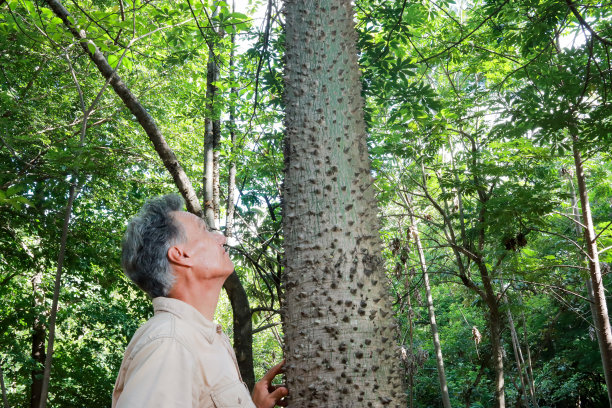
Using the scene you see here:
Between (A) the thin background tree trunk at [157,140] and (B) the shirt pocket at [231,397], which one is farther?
(A) the thin background tree trunk at [157,140]

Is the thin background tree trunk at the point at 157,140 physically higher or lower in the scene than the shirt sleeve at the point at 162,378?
higher

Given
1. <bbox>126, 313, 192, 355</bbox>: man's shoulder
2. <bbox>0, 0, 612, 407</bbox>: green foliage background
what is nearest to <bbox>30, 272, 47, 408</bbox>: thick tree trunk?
<bbox>0, 0, 612, 407</bbox>: green foliage background

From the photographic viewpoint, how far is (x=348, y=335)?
1407 millimetres

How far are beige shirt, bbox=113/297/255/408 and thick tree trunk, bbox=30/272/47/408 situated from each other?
20.3 feet

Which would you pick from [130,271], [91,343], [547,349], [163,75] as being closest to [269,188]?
[163,75]

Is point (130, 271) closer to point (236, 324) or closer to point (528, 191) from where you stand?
point (236, 324)

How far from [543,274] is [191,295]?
6665 millimetres

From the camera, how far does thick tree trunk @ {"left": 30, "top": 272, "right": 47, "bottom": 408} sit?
23.0 feet

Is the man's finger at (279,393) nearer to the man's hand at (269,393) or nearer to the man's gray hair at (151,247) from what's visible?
the man's hand at (269,393)

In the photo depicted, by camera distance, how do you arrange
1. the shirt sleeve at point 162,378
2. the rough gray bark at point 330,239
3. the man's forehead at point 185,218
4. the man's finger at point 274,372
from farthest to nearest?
the man's forehead at point 185,218 < the man's finger at point 274,372 < the rough gray bark at point 330,239 < the shirt sleeve at point 162,378

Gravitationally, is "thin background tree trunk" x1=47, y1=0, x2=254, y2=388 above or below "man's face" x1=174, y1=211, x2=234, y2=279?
above

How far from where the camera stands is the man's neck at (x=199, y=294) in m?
1.61

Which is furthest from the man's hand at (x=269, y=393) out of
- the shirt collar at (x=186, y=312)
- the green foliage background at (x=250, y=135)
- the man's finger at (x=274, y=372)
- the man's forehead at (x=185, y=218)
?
the green foliage background at (x=250, y=135)

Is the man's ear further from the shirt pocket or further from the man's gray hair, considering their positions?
the shirt pocket
